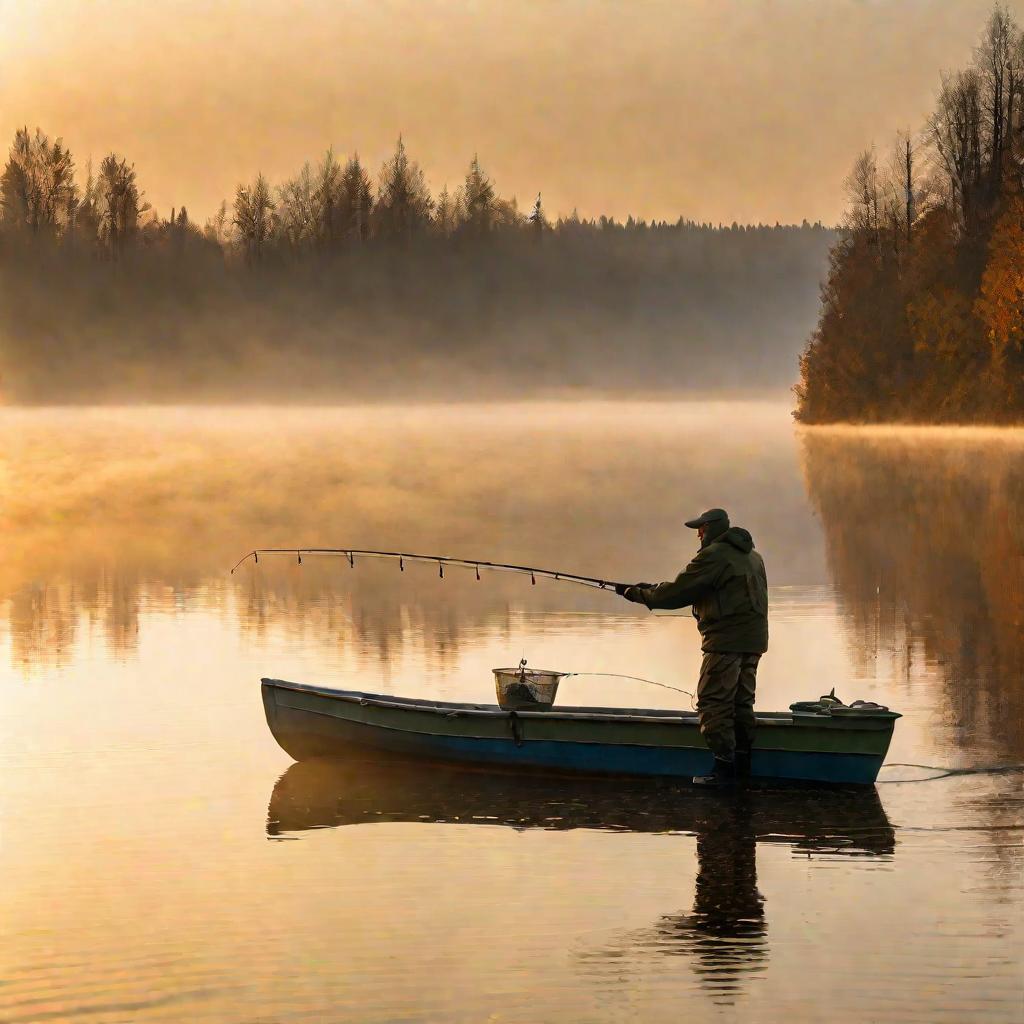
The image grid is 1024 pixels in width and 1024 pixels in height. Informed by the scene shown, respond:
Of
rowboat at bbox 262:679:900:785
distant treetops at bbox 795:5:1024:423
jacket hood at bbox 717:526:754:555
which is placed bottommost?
rowboat at bbox 262:679:900:785

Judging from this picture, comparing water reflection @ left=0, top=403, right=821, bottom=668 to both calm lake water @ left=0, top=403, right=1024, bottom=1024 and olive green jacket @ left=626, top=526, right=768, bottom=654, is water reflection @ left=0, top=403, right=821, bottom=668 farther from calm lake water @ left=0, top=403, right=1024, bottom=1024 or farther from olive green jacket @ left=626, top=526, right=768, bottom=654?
olive green jacket @ left=626, top=526, right=768, bottom=654

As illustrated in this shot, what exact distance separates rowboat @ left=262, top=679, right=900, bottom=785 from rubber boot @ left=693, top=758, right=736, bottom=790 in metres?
0.15

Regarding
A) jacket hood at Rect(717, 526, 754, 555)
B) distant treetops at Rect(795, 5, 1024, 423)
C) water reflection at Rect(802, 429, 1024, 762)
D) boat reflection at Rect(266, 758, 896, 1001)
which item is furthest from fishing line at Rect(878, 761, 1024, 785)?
distant treetops at Rect(795, 5, 1024, 423)

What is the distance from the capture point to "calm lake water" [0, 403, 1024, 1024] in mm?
9992

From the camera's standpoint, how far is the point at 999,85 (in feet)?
302

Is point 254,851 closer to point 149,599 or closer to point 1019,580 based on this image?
point 149,599

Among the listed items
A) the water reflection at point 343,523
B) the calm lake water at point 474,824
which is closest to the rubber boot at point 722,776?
the calm lake water at point 474,824

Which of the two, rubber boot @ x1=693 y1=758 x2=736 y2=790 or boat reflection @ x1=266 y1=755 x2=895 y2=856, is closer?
boat reflection @ x1=266 y1=755 x2=895 y2=856

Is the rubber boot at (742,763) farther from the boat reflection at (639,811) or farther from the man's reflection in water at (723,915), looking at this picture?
the man's reflection in water at (723,915)

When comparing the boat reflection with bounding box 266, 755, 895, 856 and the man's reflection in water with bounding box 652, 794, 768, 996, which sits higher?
the boat reflection with bounding box 266, 755, 895, 856

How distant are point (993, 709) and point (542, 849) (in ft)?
23.6

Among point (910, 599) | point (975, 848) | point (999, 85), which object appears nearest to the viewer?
point (975, 848)

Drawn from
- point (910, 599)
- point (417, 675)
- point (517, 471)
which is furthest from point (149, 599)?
point (517, 471)

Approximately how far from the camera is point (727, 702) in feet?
46.9
